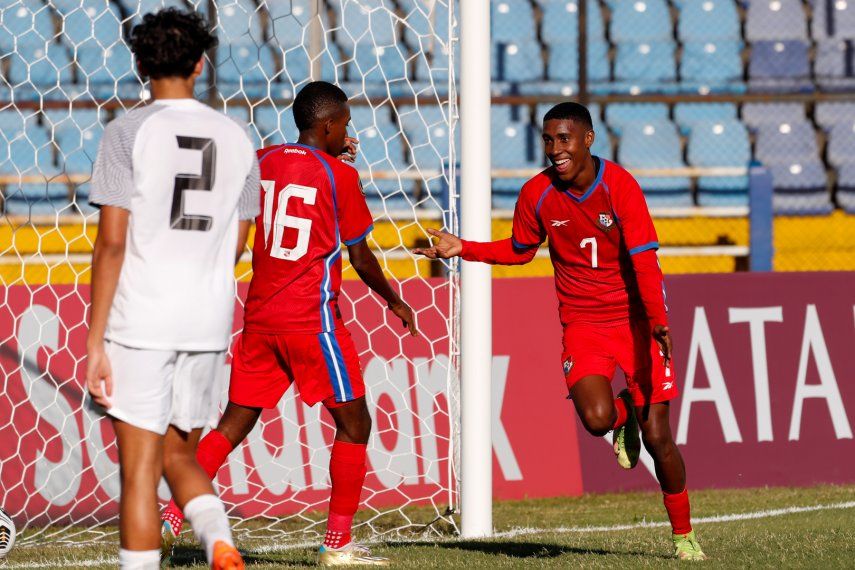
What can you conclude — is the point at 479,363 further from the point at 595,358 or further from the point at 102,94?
the point at 102,94

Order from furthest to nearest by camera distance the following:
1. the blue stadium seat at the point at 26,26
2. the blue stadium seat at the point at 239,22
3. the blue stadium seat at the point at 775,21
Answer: the blue stadium seat at the point at 775,21 < the blue stadium seat at the point at 239,22 < the blue stadium seat at the point at 26,26

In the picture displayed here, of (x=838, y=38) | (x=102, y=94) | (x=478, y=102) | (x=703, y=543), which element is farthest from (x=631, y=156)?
(x=703, y=543)

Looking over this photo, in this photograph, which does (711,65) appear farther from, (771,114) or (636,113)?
(636,113)

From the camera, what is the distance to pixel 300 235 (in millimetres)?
4965

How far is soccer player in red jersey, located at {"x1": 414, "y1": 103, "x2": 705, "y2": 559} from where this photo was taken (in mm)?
5035

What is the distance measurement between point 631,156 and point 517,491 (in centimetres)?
565

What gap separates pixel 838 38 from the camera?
13.6m

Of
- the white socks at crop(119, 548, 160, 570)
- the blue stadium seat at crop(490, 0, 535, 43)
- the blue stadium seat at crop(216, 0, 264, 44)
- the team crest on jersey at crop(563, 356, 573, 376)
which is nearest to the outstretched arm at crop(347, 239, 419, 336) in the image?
the team crest on jersey at crop(563, 356, 573, 376)

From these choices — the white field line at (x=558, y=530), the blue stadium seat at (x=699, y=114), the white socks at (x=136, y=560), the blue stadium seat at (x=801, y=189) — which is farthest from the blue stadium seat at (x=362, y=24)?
the white socks at (x=136, y=560)

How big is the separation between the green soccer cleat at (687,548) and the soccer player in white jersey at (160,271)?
7.28 feet

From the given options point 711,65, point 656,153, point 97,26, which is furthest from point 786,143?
point 97,26

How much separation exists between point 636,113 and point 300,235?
8359 millimetres

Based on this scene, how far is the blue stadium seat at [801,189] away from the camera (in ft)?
38.7

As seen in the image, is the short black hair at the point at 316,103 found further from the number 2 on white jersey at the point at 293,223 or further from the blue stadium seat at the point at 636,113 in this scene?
the blue stadium seat at the point at 636,113
